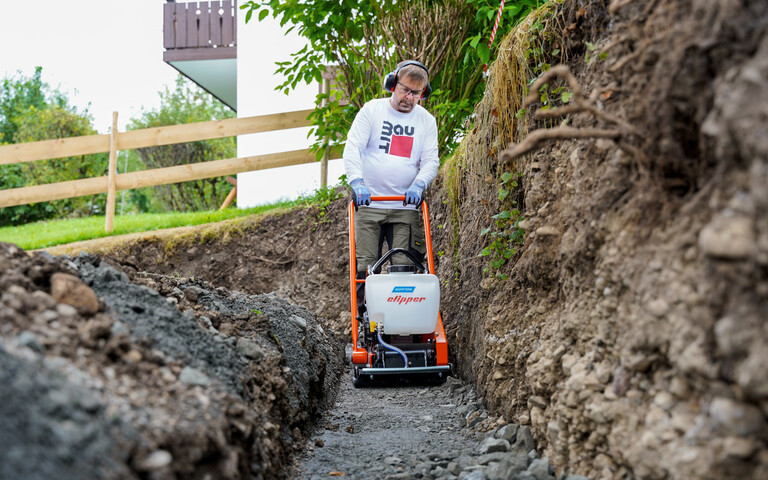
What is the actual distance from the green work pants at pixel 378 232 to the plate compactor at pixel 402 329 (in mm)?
427

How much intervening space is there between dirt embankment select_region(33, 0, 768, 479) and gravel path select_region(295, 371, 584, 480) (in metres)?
0.14

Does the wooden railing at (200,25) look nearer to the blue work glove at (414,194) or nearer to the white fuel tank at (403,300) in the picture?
the blue work glove at (414,194)

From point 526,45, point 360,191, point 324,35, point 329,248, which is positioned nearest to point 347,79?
point 324,35

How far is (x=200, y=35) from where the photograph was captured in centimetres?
1455

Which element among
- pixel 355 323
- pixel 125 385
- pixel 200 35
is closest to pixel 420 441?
pixel 355 323

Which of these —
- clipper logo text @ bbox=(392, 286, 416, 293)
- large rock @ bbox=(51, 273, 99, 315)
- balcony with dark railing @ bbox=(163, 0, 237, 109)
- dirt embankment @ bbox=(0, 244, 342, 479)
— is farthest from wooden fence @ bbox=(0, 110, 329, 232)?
large rock @ bbox=(51, 273, 99, 315)

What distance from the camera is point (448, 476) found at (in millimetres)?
2719

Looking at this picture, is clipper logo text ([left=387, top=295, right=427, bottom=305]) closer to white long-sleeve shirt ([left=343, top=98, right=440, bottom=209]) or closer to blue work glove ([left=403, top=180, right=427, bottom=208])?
blue work glove ([left=403, top=180, right=427, bottom=208])

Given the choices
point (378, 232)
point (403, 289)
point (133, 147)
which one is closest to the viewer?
point (403, 289)

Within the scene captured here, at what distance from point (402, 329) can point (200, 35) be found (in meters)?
12.2

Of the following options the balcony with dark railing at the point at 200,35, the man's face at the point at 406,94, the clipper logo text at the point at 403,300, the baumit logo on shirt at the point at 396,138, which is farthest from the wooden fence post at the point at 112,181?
the clipper logo text at the point at 403,300

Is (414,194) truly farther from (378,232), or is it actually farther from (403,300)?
(403,300)

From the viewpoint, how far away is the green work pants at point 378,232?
516cm

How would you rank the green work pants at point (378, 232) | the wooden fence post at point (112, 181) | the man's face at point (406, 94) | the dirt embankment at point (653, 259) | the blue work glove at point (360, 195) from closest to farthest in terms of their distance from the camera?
the dirt embankment at point (653, 259) → the blue work glove at point (360, 195) → the man's face at point (406, 94) → the green work pants at point (378, 232) → the wooden fence post at point (112, 181)
